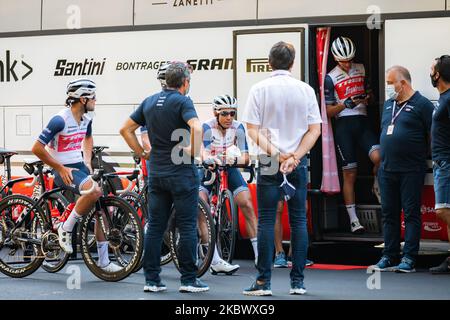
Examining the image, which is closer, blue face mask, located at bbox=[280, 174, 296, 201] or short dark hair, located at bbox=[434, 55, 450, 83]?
blue face mask, located at bbox=[280, 174, 296, 201]

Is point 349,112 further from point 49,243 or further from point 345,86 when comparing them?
point 49,243

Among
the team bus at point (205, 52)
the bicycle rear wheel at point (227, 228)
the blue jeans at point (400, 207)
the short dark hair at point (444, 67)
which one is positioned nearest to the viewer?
the short dark hair at point (444, 67)

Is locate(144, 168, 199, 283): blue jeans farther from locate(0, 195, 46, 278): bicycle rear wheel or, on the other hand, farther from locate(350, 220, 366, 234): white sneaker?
locate(350, 220, 366, 234): white sneaker

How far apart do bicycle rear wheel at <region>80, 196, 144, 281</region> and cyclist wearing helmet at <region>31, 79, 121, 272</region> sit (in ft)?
0.21

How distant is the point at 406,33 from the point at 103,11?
3501 mm

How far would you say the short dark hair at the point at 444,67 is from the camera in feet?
33.2

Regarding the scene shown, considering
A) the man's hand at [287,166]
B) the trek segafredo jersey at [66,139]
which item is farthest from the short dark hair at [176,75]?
the trek segafredo jersey at [66,139]

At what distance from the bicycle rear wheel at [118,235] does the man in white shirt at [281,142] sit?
1430mm

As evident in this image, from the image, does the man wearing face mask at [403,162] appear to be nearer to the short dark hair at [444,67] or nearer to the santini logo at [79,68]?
the short dark hair at [444,67]

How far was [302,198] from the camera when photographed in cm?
843

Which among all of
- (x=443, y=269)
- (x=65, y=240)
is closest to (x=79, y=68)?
(x=65, y=240)

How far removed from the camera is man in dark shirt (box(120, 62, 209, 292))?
8.62 m

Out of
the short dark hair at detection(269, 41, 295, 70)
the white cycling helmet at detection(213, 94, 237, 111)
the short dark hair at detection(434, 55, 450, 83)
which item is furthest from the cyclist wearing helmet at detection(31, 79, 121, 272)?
the short dark hair at detection(434, 55, 450, 83)

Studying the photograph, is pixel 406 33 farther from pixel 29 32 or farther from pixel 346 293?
pixel 29 32
